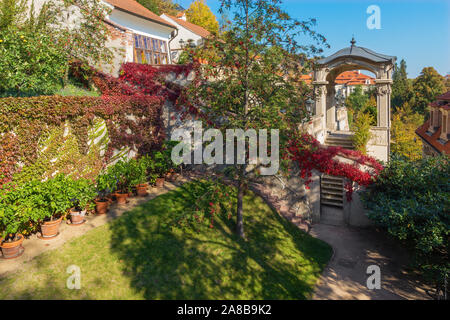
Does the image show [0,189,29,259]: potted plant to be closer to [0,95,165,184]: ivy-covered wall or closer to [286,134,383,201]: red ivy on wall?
[0,95,165,184]: ivy-covered wall

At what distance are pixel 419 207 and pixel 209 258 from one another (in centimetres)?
660

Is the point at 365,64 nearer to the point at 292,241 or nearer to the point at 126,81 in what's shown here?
the point at 292,241

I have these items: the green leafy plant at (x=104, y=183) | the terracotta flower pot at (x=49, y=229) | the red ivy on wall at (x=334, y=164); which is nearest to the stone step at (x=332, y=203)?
the red ivy on wall at (x=334, y=164)

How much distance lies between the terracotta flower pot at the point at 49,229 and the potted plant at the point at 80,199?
2.53 ft

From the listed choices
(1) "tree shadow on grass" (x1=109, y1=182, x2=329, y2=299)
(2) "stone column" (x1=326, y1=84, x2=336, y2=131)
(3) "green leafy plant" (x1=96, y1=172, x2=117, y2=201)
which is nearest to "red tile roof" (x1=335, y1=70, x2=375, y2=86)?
(2) "stone column" (x1=326, y1=84, x2=336, y2=131)

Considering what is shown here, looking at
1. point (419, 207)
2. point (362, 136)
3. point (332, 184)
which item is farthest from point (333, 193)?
point (419, 207)

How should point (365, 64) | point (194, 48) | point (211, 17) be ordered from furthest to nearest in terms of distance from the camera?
1. point (211, 17)
2. point (365, 64)
3. point (194, 48)

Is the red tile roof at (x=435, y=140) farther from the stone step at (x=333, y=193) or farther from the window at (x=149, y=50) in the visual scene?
the window at (x=149, y=50)

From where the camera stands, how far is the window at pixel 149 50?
20.8m

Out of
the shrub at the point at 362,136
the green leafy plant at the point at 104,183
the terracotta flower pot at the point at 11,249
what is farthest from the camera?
the shrub at the point at 362,136

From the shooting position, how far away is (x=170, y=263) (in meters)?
7.75

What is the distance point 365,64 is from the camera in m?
15.7
